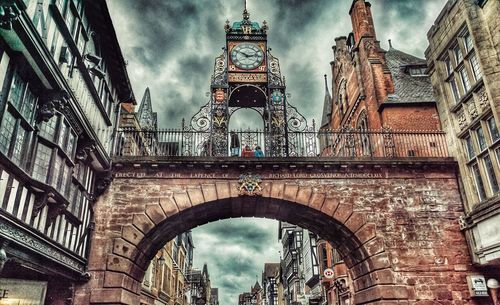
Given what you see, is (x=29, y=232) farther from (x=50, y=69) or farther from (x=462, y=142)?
(x=462, y=142)

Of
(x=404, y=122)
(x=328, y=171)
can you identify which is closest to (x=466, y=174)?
(x=328, y=171)

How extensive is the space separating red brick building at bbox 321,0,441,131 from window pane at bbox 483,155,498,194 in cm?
555

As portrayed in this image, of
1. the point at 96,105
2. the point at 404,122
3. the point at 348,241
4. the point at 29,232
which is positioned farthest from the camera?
the point at 404,122

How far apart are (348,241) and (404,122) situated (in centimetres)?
709

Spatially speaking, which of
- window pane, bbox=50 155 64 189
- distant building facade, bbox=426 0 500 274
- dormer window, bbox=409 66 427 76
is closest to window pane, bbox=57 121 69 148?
window pane, bbox=50 155 64 189

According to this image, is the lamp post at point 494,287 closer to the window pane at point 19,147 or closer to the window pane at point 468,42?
the window pane at point 468,42

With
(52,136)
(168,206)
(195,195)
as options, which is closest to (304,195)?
(195,195)

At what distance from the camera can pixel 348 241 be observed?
13359 millimetres

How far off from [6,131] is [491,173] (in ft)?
39.3

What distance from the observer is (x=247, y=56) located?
16344mm

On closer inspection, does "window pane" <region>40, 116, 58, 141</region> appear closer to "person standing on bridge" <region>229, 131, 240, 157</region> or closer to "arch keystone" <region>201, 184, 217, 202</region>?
"arch keystone" <region>201, 184, 217, 202</region>

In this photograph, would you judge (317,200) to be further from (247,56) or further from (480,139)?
(247,56)

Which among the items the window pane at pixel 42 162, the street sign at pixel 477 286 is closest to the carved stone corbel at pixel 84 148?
the window pane at pixel 42 162

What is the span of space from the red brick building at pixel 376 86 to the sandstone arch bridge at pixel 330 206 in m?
4.45
